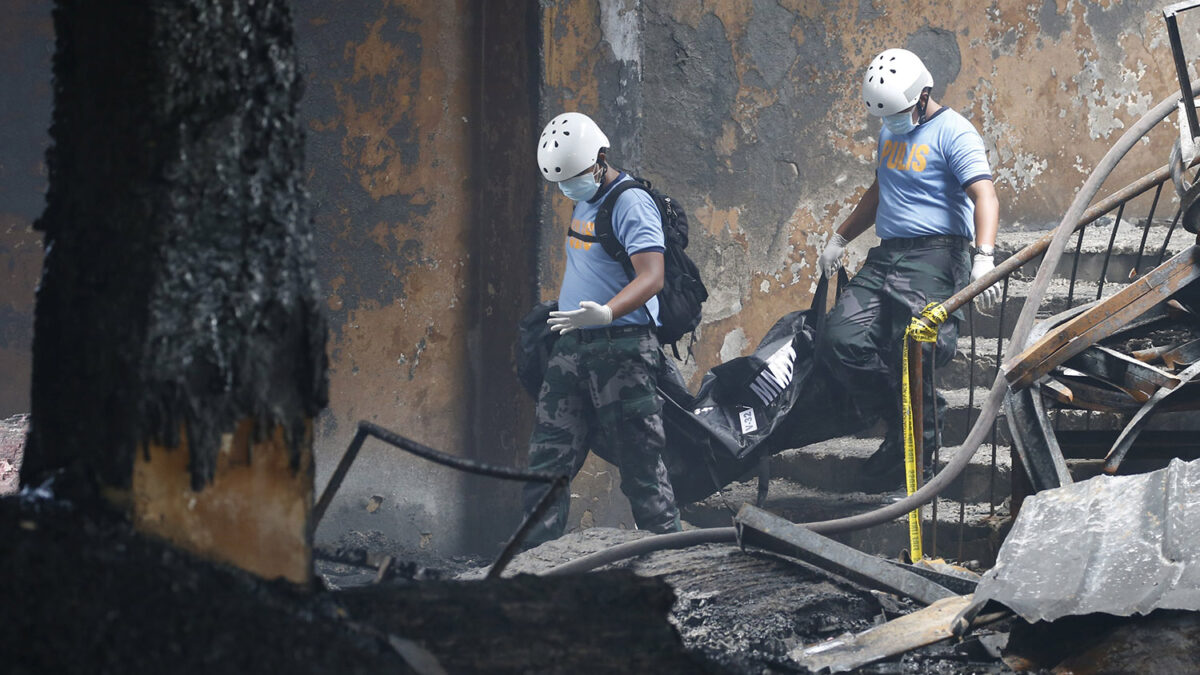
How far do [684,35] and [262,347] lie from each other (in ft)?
15.1

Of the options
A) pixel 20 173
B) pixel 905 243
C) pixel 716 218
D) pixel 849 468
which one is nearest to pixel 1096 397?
pixel 905 243

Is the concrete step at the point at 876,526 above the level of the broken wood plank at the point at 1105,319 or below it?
below

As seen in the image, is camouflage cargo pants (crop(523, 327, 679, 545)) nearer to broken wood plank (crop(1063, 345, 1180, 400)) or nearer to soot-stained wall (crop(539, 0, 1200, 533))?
soot-stained wall (crop(539, 0, 1200, 533))

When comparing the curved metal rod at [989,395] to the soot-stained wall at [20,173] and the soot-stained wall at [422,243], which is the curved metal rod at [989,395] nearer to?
the soot-stained wall at [422,243]

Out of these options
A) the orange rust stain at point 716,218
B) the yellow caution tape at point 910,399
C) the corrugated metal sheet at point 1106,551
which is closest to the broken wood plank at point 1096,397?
the corrugated metal sheet at point 1106,551

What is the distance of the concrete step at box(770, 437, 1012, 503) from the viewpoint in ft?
15.4

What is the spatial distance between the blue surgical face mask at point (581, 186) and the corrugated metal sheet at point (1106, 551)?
2.02 metres

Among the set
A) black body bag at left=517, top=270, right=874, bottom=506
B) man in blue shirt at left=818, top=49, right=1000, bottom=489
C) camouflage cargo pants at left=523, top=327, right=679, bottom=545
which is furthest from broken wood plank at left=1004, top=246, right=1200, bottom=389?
camouflage cargo pants at left=523, top=327, right=679, bottom=545

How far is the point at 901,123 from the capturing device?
4.86 m

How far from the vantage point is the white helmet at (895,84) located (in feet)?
15.7

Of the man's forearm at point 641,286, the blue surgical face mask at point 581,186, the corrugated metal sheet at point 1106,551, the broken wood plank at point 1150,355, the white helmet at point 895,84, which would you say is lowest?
the corrugated metal sheet at point 1106,551

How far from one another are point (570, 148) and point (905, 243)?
4.96ft

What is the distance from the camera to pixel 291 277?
67.9 inches

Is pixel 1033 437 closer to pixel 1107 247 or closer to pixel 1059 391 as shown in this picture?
pixel 1059 391
